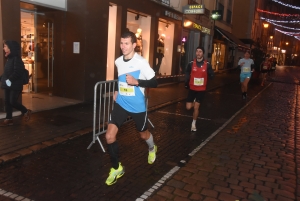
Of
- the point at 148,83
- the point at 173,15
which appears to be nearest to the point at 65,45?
the point at 148,83

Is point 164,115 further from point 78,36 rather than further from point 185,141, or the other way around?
point 78,36

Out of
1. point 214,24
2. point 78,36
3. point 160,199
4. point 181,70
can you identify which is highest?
point 214,24

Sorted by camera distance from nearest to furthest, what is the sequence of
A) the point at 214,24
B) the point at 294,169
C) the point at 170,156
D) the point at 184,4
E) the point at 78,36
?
the point at 294,169 < the point at 170,156 < the point at 78,36 < the point at 184,4 < the point at 214,24

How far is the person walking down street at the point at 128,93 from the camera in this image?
3947 millimetres

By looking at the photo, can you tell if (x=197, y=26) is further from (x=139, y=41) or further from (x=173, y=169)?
(x=173, y=169)

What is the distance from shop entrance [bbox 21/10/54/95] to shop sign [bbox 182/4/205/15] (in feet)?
27.8

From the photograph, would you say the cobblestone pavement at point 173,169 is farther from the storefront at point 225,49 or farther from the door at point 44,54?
the storefront at point 225,49

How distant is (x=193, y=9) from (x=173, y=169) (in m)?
12.7

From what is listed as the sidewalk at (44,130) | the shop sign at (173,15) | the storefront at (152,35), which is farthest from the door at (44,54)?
the shop sign at (173,15)

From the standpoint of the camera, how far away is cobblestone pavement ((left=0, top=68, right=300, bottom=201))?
3.86 m

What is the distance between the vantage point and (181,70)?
17.9 meters

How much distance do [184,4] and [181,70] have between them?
3740 mm

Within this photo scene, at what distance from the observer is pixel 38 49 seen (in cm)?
984

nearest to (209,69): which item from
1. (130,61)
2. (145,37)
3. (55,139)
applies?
(130,61)
